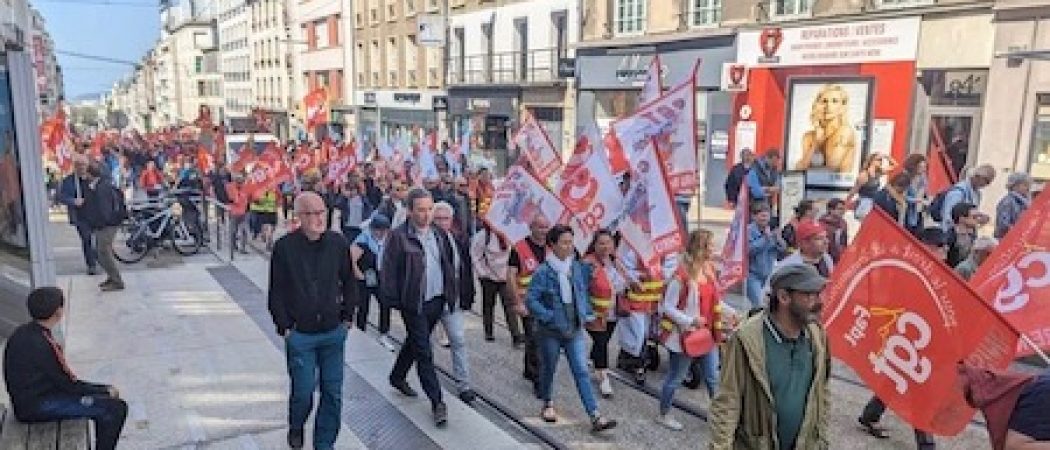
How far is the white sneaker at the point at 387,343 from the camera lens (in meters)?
7.59

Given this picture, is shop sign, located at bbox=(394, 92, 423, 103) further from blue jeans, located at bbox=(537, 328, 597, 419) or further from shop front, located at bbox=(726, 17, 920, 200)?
blue jeans, located at bbox=(537, 328, 597, 419)

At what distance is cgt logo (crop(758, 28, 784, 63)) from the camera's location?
17.2 m

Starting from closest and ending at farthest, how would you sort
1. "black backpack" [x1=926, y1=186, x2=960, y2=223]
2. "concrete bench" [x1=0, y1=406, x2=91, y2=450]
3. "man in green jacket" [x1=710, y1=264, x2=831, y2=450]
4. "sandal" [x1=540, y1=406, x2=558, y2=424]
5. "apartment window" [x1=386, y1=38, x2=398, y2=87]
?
"man in green jacket" [x1=710, y1=264, x2=831, y2=450], "concrete bench" [x1=0, y1=406, x2=91, y2=450], "sandal" [x1=540, y1=406, x2=558, y2=424], "black backpack" [x1=926, y1=186, x2=960, y2=223], "apartment window" [x1=386, y1=38, x2=398, y2=87]

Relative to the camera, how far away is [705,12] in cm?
1947

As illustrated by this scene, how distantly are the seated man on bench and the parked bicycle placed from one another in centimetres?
813

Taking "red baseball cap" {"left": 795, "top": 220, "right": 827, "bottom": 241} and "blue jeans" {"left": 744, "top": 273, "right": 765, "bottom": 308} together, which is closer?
"red baseball cap" {"left": 795, "top": 220, "right": 827, "bottom": 241}

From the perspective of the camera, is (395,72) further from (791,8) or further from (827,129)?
(827,129)

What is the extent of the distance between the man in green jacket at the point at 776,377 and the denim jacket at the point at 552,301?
231 cm

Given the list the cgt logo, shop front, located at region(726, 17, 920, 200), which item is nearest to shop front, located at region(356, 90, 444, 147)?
shop front, located at region(726, 17, 920, 200)

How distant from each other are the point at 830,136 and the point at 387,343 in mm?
12726

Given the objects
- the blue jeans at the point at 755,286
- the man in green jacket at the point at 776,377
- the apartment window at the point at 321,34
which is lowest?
the blue jeans at the point at 755,286

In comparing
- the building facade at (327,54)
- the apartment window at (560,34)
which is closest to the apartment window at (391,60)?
the building facade at (327,54)

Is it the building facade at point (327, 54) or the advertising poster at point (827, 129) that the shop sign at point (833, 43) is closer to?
the advertising poster at point (827, 129)

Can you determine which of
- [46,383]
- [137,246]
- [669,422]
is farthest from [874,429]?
[137,246]
